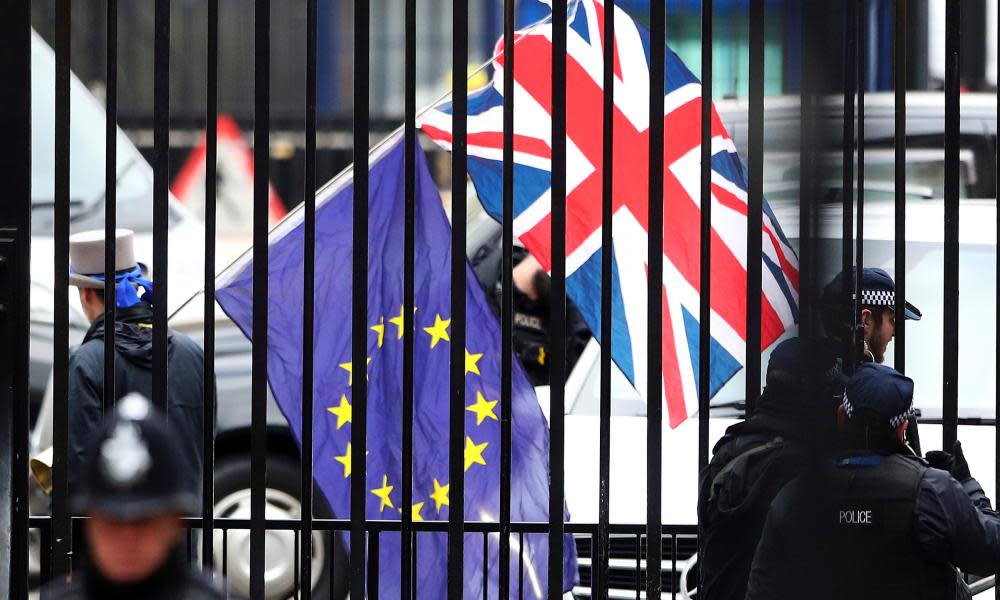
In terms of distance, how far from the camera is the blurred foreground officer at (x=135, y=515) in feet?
9.13

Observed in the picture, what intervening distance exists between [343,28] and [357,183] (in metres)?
4.82

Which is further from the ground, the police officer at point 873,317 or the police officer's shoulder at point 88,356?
the police officer at point 873,317

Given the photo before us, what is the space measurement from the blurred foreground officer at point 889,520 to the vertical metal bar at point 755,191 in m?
0.27

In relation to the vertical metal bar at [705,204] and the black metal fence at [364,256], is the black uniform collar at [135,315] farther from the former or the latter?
the vertical metal bar at [705,204]

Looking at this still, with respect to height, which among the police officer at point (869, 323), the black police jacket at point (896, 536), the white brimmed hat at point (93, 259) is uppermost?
the white brimmed hat at point (93, 259)

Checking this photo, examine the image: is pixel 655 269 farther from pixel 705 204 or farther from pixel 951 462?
pixel 951 462

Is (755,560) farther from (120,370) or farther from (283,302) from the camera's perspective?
(120,370)

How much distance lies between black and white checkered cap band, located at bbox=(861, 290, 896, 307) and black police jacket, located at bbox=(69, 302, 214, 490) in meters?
2.25

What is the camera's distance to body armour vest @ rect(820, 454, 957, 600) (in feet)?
13.5

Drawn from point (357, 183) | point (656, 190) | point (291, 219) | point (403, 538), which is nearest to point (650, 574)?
point (403, 538)

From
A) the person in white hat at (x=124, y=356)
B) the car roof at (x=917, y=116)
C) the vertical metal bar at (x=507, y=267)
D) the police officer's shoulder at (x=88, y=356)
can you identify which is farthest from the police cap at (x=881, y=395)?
the car roof at (x=917, y=116)

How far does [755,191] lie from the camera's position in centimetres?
423

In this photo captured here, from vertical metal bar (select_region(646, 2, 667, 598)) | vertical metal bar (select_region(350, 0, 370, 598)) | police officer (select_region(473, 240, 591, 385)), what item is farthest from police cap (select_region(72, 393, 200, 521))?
police officer (select_region(473, 240, 591, 385))

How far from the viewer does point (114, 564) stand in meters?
2.79
